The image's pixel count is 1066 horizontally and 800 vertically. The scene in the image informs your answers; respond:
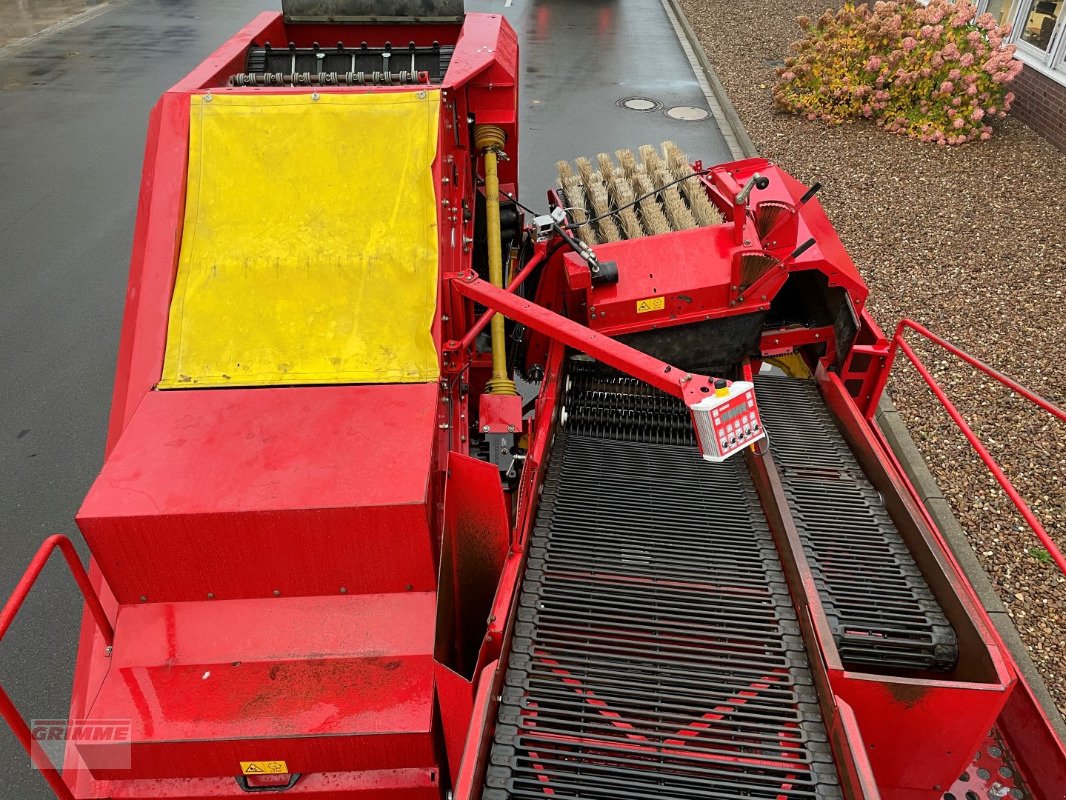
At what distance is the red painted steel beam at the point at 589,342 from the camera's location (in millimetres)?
3084

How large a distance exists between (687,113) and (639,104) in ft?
2.97

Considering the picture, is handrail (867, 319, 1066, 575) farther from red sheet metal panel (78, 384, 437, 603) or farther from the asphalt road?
the asphalt road

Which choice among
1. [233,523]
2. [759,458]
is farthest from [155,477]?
[759,458]

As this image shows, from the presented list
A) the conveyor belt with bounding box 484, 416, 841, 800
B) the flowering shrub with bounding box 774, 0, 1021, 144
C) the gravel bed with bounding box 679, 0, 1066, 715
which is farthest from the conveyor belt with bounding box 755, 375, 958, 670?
the flowering shrub with bounding box 774, 0, 1021, 144

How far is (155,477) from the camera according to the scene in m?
2.82

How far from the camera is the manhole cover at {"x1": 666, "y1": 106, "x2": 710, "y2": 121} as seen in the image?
12.1 meters

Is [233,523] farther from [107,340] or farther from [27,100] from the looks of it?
[27,100]

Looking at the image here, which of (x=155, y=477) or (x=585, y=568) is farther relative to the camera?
(x=585, y=568)

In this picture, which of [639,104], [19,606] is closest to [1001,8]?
[639,104]

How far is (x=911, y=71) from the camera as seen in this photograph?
1023 centimetres

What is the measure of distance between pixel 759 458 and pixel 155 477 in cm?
292

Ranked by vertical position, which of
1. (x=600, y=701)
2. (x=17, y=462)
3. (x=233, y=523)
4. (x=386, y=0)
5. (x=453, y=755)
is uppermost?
(x=386, y=0)

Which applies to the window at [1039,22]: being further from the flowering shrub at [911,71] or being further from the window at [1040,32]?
the flowering shrub at [911,71]

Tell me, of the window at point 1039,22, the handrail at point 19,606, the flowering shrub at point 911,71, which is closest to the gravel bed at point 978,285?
the flowering shrub at point 911,71
